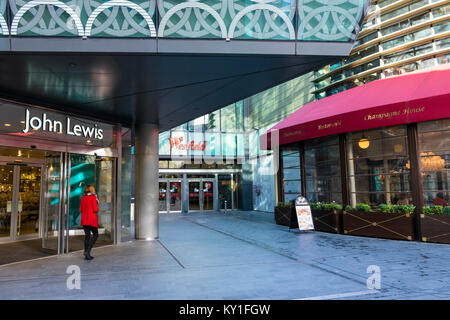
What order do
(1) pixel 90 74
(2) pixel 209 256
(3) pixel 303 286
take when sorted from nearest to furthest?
(3) pixel 303 286 → (1) pixel 90 74 → (2) pixel 209 256

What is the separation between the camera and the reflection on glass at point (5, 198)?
1091 centimetres

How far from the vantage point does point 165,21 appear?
605 centimetres

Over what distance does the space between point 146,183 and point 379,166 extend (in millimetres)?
8354

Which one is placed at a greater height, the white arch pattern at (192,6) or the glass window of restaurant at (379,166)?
the white arch pattern at (192,6)

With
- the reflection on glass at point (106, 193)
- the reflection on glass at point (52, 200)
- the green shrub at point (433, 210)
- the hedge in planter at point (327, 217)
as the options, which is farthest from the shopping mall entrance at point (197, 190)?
the green shrub at point (433, 210)

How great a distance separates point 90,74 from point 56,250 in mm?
4991

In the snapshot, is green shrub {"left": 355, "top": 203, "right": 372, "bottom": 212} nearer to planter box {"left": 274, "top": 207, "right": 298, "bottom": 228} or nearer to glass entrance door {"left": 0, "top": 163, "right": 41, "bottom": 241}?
planter box {"left": 274, "top": 207, "right": 298, "bottom": 228}

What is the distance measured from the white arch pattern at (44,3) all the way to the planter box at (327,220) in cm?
981

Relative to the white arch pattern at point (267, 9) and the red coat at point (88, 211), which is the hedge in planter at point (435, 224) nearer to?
the white arch pattern at point (267, 9)

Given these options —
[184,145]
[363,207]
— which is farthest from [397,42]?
[184,145]

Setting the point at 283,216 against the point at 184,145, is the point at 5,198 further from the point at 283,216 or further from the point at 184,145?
the point at 184,145

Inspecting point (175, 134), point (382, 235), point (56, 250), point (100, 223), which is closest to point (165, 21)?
point (56, 250)

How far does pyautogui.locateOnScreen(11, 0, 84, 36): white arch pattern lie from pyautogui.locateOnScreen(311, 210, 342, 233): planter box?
981 cm

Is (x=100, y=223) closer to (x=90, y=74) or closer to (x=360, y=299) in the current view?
(x=90, y=74)
